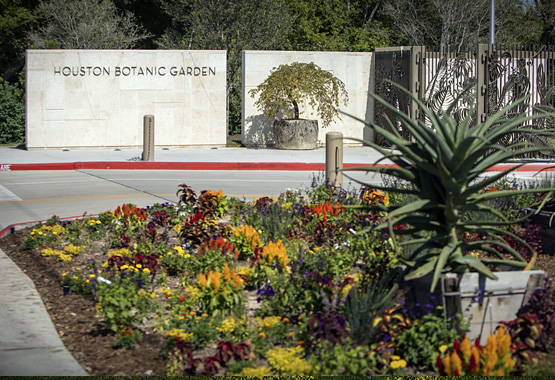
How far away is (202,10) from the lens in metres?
31.7

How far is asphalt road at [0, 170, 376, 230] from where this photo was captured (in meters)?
11.9

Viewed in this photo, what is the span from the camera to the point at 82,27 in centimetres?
3106

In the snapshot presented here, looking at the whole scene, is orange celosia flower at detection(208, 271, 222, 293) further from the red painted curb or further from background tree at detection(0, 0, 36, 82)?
background tree at detection(0, 0, 36, 82)

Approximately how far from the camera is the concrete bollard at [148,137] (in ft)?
60.5

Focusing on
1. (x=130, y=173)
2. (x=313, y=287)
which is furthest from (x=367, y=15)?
(x=313, y=287)

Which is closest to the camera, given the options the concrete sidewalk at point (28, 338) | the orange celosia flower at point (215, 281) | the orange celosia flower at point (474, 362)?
the orange celosia flower at point (474, 362)

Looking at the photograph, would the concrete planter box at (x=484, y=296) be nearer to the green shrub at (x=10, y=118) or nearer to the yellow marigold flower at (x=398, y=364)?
the yellow marigold flower at (x=398, y=364)

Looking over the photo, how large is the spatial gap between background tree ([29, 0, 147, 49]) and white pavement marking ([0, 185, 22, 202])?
17.7 m

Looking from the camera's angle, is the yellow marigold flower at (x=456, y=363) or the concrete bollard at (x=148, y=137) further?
the concrete bollard at (x=148, y=137)

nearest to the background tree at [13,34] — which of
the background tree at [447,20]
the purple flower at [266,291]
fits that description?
the background tree at [447,20]

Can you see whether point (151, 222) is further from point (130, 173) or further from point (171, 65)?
point (171, 65)

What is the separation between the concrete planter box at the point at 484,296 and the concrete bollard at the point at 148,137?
13715 millimetres

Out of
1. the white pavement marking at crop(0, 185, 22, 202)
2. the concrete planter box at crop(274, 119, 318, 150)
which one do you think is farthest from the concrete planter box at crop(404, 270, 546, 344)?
the concrete planter box at crop(274, 119, 318, 150)

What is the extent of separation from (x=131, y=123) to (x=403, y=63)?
286 inches
